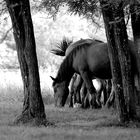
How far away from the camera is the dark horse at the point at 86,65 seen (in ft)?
57.2

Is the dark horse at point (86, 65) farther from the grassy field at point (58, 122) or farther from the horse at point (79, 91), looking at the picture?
the horse at point (79, 91)

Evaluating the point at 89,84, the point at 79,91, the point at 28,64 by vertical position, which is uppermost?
the point at 28,64

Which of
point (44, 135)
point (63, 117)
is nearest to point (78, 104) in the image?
point (63, 117)

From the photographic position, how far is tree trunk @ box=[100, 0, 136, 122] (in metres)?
12.3

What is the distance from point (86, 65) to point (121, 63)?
567cm

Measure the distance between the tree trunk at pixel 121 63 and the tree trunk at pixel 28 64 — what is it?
192cm

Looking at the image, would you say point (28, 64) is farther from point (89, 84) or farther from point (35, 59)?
point (89, 84)

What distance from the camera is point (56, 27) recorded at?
5075 centimetres

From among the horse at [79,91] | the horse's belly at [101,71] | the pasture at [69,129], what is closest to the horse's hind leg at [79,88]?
the horse at [79,91]

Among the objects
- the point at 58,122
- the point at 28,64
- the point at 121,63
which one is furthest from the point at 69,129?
the point at 121,63

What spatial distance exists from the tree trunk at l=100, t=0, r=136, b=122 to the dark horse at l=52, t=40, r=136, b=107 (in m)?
4.71

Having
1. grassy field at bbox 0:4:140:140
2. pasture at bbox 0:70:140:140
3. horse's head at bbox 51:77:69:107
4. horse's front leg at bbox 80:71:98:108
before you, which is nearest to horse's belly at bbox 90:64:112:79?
horse's front leg at bbox 80:71:98:108

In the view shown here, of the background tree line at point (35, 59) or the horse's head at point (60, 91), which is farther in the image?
the horse's head at point (60, 91)

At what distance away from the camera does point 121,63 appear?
40.4ft
